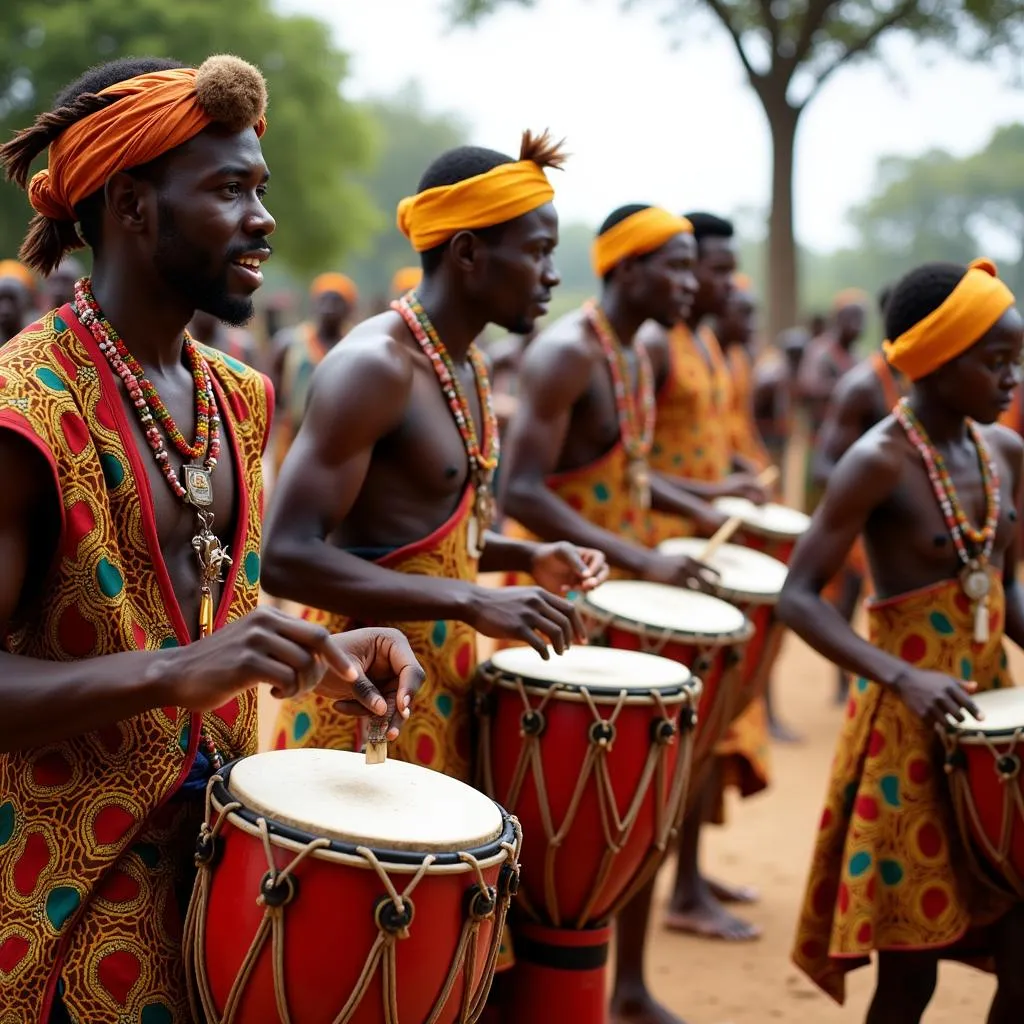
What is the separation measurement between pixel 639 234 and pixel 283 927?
4.10m

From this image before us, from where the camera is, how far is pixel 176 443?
248 cm

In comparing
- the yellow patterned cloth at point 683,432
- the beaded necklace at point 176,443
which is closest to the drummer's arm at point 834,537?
the beaded necklace at point 176,443

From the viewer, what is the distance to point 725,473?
6809 millimetres

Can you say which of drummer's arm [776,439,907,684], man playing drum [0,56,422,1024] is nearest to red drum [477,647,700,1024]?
drummer's arm [776,439,907,684]

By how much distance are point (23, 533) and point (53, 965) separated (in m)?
0.69

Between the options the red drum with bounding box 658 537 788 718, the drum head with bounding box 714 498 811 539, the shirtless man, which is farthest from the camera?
the shirtless man

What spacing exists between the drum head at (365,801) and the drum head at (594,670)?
2.96 ft

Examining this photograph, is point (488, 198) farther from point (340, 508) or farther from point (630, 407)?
point (630, 407)

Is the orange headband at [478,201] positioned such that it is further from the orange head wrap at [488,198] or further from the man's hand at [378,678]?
the man's hand at [378,678]

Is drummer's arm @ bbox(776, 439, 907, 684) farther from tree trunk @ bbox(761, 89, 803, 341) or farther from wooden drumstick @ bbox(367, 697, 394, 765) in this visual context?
tree trunk @ bbox(761, 89, 803, 341)

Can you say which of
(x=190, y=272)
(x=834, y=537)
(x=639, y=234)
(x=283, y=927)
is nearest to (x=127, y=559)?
(x=190, y=272)

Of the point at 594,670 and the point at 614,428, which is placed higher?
the point at 614,428

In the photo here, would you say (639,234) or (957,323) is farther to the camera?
(639,234)

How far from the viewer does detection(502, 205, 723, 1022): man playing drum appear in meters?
4.90
